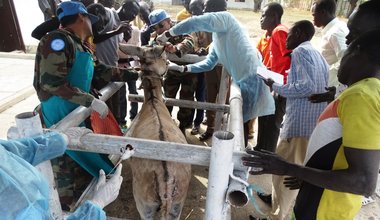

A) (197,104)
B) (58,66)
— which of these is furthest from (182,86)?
(58,66)

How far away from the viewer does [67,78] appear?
2764 mm

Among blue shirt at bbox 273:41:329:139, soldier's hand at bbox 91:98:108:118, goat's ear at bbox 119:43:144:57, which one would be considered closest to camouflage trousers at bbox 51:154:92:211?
soldier's hand at bbox 91:98:108:118

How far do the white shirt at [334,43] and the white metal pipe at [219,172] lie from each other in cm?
312

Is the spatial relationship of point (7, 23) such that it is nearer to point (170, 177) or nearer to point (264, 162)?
point (170, 177)

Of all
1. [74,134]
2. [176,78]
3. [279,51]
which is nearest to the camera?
[74,134]

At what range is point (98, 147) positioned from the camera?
5.72 ft

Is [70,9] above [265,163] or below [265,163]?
above

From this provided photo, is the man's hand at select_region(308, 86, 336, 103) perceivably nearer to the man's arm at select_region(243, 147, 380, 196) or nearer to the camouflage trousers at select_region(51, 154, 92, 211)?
the man's arm at select_region(243, 147, 380, 196)

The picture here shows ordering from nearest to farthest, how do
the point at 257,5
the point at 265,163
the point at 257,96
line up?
the point at 265,163, the point at 257,96, the point at 257,5

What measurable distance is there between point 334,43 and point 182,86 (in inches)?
91.8

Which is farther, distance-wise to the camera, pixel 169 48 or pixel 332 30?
pixel 332 30

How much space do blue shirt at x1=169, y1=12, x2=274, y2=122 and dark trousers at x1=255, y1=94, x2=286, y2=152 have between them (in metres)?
0.53

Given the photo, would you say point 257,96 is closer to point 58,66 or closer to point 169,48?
point 169,48

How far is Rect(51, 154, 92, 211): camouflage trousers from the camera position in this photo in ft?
9.80
